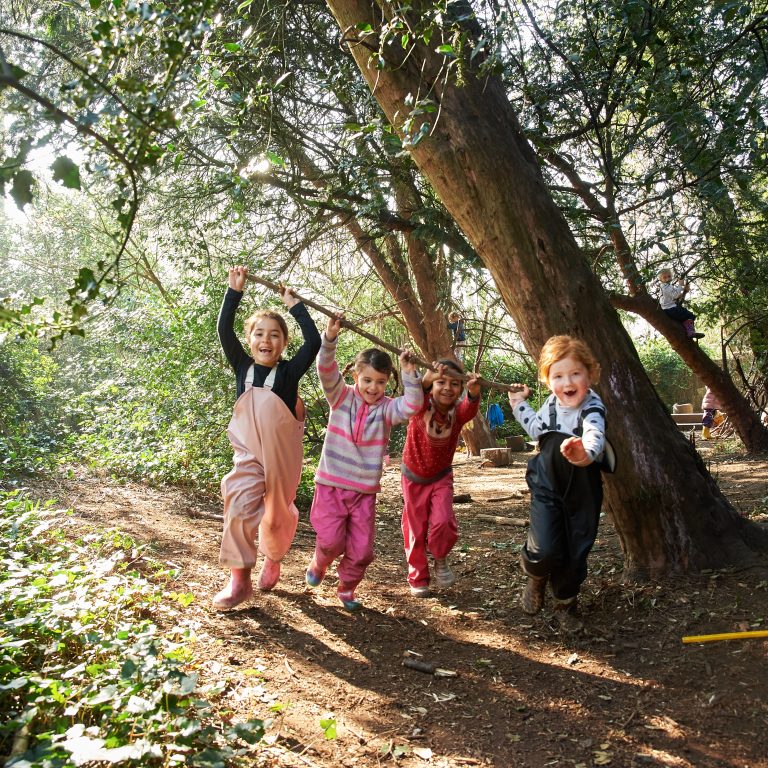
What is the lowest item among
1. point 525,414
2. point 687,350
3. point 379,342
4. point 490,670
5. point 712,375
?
point 490,670

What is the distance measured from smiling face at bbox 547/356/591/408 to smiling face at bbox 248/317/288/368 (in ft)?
5.22

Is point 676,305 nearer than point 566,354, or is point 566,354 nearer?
point 566,354

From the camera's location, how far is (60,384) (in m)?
16.5

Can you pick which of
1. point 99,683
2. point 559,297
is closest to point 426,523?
point 559,297

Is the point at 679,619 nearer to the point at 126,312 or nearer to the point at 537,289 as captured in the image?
the point at 537,289

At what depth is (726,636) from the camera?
3465 mm

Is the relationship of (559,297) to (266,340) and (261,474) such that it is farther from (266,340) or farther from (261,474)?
(261,474)

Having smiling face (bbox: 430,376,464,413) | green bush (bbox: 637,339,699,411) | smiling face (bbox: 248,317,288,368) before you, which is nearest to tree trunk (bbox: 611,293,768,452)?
smiling face (bbox: 430,376,464,413)

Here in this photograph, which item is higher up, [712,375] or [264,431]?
[712,375]

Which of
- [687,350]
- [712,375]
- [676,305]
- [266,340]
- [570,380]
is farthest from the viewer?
[712,375]

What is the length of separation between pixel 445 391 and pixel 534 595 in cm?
132

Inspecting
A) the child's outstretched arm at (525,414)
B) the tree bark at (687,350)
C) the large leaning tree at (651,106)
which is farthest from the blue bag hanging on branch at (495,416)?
the child's outstretched arm at (525,414)

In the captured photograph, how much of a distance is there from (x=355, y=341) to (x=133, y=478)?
6.38m

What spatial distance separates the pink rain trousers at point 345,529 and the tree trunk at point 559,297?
1437 mm
